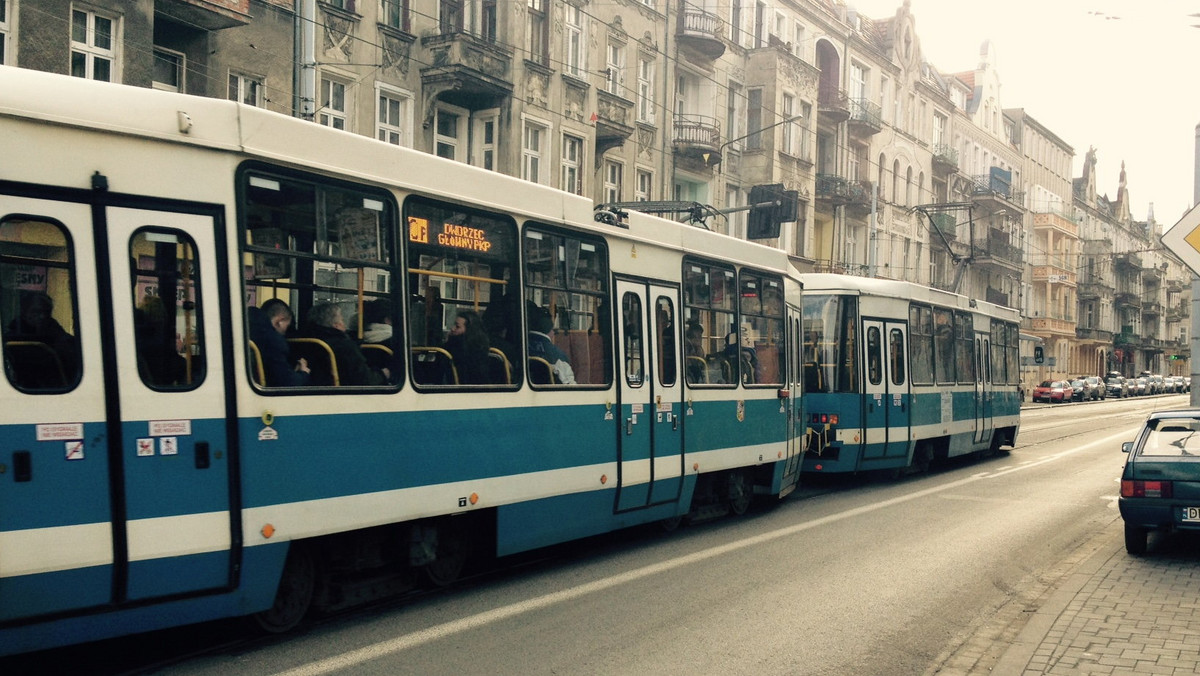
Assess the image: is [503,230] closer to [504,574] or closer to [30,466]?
[504,574]

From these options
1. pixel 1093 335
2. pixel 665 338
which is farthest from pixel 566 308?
pixel 1093 335

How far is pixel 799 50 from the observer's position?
43344mm

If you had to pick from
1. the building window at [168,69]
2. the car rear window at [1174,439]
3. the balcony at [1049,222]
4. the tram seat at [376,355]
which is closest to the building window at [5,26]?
the building window at [168,69]

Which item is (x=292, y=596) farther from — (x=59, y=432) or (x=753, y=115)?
(x=753, y=115)

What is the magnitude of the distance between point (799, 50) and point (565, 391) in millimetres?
36311

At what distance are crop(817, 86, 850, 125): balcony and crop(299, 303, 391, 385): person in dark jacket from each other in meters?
40.0

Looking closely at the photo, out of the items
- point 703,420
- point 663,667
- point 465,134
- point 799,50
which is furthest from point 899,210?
point 663,667

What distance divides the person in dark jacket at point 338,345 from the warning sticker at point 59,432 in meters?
1.52

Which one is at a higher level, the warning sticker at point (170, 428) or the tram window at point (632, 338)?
the tram window at point (632, 338)

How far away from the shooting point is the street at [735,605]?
6844mm

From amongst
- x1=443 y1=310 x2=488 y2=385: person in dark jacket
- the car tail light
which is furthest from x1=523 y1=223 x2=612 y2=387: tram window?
the car tail light

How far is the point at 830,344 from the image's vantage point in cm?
1745

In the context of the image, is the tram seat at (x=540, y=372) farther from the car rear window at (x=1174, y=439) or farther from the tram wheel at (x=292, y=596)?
the car rear window at (x=1174, y=439)

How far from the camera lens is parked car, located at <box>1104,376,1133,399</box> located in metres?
78.2
